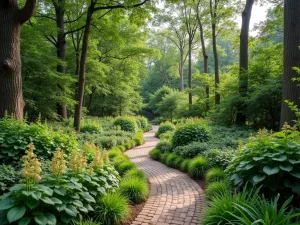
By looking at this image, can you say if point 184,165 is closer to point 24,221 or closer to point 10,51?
point 24,221

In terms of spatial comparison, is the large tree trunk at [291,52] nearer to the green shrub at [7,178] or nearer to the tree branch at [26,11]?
the green shrub at [7,178]

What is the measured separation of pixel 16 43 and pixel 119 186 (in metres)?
4.40

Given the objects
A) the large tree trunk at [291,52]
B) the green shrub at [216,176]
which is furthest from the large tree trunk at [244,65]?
the green shrub at [216,176]

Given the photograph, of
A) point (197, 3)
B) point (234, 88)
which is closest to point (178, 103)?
point (197, 3)

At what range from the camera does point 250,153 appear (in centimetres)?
364

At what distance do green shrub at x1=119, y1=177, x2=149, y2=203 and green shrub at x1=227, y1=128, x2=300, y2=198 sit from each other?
5.53 feet

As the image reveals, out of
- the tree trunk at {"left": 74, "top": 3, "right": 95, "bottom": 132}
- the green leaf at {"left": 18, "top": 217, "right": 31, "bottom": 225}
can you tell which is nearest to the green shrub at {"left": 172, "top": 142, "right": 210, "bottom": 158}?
the tree trunk at {"left": 74, "top": 3, "right": 95, "bottom": 132}

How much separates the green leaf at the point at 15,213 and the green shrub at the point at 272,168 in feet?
8.95

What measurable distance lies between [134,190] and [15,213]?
2.35m

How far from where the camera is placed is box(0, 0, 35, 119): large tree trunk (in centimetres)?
578

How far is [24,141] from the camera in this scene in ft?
15.6

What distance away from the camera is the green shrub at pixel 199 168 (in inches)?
231

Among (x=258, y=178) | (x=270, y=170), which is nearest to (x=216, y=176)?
(x=258, y=178)

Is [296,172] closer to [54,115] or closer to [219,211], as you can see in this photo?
[219,211]
